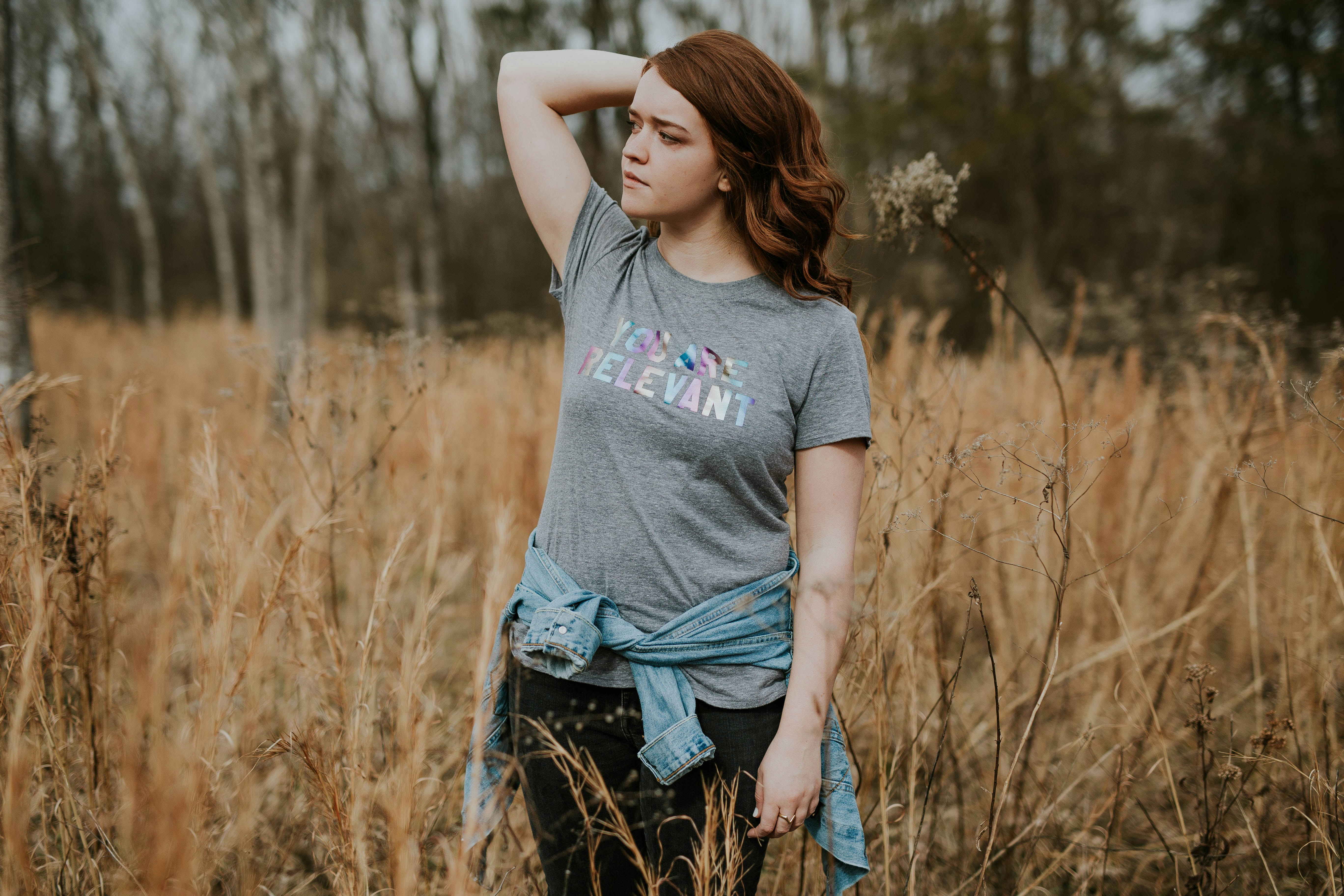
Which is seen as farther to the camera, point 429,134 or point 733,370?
point 429,134

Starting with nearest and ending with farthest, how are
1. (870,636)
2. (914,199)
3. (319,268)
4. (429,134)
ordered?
1. (914,199)
2. (870,636)
3. (429,134)
4. (319,268)

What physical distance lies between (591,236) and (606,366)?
0.26 meters

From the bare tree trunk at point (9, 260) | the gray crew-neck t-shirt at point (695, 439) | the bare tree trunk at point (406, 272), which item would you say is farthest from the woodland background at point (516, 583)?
the bare tree trunk at point (406, 272)

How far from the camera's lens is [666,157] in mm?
1028

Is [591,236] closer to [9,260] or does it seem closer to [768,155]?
[768,155]

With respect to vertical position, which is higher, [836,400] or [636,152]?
[636,152]


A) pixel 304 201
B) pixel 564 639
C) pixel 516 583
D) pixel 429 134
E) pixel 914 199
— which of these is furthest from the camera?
pixel 429 134

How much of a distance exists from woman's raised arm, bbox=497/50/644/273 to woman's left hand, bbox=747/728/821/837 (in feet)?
2.71

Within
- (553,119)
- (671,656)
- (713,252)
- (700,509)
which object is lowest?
(671,656)

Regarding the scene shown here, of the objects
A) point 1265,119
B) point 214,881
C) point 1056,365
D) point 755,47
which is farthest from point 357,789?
point 1265,119

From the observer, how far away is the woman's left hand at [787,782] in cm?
96

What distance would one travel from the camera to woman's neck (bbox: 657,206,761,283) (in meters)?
1.08

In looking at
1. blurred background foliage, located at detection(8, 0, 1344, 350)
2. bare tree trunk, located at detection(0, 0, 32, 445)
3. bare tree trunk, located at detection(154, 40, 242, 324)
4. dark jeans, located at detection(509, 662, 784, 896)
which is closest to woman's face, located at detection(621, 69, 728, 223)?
dark jeans, located at detection(509, 662, 784, 896)

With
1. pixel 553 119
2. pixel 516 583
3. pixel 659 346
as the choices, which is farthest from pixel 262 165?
pixel 659 346
